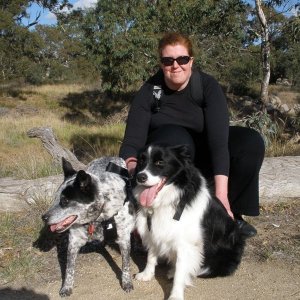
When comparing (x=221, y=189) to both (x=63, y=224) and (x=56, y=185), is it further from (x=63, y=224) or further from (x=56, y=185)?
(x=56, y=185)

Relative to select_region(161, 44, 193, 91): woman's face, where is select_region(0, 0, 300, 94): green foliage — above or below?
above

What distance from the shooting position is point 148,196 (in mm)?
2926

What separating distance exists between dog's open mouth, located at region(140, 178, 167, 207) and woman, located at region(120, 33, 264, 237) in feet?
1.57

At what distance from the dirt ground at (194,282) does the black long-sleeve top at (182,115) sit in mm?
962

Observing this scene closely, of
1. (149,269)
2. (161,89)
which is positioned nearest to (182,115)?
(161,89)

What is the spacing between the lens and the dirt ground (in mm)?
3117

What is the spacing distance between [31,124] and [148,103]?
15.0 metres

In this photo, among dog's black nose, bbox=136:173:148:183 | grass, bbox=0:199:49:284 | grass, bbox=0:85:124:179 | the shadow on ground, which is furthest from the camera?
the shadow on ground

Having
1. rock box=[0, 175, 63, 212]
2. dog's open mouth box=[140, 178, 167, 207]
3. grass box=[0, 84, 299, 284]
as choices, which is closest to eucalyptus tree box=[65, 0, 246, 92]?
grass box=[0, 84, 299, 284]

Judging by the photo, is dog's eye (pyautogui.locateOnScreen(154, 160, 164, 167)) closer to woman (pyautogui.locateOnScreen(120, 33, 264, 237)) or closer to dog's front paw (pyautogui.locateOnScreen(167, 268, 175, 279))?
woman (pyautogui.locateOnScreen(120, 33, 264, 237))

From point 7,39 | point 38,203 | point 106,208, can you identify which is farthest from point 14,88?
point 106,208

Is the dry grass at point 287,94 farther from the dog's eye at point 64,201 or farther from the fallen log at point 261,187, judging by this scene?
the dog's eye at point 64,201

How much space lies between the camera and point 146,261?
3686 mm

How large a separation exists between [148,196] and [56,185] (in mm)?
2335
